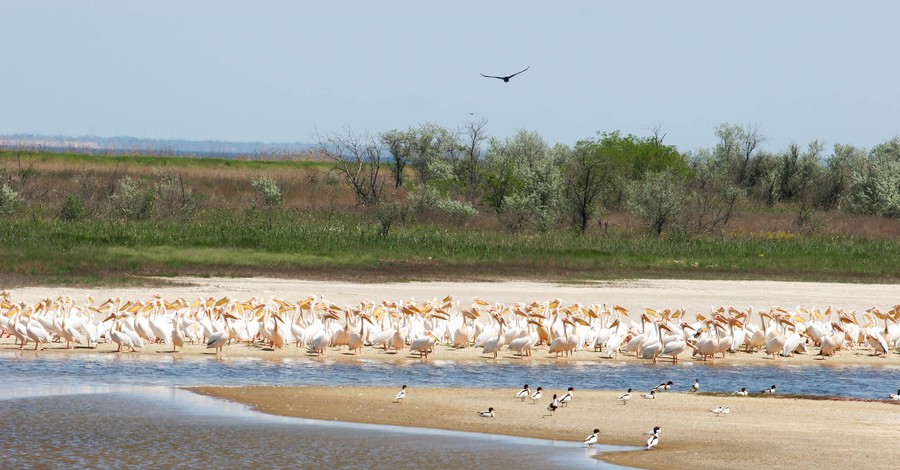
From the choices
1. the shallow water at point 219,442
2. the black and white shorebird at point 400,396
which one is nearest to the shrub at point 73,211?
the shallow water at point 219,442

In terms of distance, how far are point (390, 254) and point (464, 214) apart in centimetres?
1251

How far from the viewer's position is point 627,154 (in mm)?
59062

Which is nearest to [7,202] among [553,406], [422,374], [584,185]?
[584,185]

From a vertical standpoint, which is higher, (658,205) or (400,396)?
(658,205)

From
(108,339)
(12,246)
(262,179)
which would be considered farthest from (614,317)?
(262,179)

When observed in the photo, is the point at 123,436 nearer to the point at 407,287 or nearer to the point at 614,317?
the point at 614,317

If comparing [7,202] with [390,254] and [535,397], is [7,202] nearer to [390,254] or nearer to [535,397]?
[390,254]

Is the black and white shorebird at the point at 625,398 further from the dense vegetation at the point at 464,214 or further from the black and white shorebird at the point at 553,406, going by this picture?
the dense vegetation at the point at 464,214

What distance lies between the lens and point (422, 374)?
1800cm

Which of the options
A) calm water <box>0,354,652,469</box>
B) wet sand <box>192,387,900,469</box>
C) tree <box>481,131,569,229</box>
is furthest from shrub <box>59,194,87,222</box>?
wet sand <box>192,387,900,469</box>

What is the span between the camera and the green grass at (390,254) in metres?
31.4

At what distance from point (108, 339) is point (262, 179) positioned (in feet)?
116

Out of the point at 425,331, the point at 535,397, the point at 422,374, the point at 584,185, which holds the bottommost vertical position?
the point at 422,374

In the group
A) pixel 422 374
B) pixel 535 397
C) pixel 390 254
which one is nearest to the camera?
pixel 535 397
